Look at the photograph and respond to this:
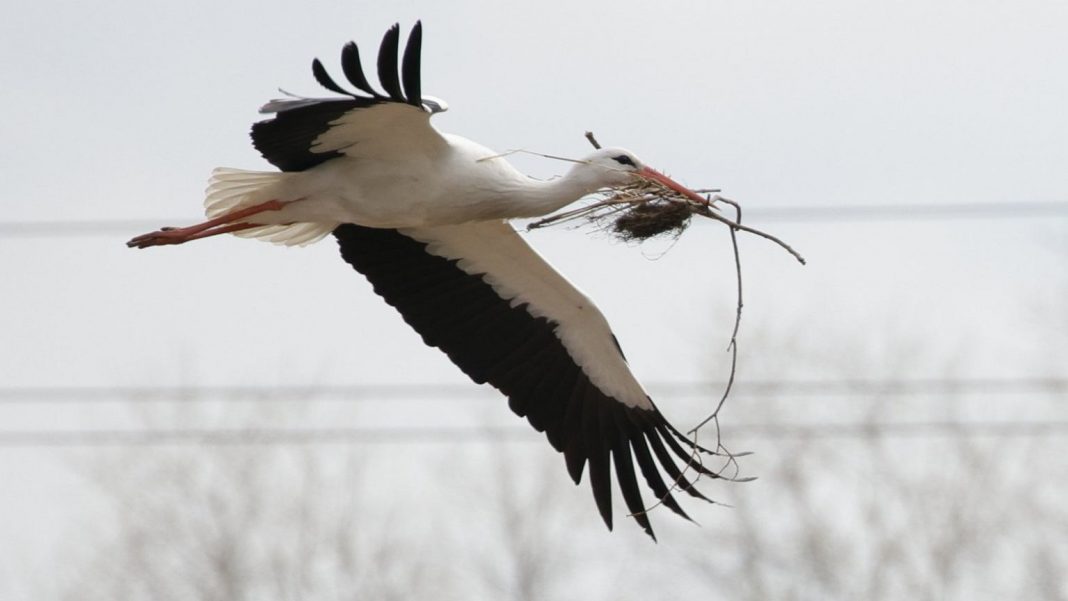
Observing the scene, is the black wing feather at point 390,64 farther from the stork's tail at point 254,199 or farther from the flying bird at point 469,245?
the stork's tail at point 254,199

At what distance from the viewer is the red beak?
9180 mm

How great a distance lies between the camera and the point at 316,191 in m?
9.69

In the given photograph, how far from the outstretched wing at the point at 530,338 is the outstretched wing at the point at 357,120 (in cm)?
113

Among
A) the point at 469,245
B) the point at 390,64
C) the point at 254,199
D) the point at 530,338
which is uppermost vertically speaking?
the point at 390,64

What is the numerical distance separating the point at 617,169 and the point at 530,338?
5.61ft

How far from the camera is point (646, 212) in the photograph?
9.22 metres

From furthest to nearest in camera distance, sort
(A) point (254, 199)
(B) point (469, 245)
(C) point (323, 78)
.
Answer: (B) point (469, 245)
(A) point (254, 199)
(C) point (323, 78)

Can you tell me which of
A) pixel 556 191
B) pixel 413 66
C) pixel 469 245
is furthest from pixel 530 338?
pixel 413 66

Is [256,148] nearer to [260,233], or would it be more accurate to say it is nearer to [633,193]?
[260,233]

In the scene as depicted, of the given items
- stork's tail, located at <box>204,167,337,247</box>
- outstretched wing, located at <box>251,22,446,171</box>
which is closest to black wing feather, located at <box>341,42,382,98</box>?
outstretched wing, located at <box>251,22,446,171</box>

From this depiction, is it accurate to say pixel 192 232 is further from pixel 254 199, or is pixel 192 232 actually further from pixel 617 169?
pixel 617 169

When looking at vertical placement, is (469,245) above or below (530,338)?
above

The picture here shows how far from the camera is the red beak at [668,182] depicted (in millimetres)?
9180

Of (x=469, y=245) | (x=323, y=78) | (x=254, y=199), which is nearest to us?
(x=323, y=78)
